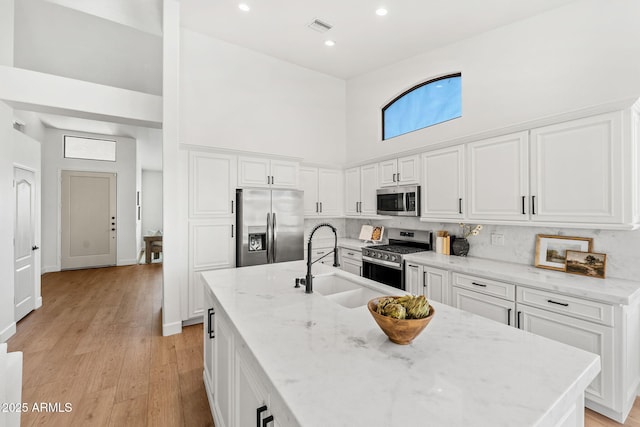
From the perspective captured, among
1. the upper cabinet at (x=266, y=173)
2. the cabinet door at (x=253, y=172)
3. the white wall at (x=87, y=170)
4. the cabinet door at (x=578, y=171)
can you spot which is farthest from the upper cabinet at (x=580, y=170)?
the white wall at (x=87, y=170)

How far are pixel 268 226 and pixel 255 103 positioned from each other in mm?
1942

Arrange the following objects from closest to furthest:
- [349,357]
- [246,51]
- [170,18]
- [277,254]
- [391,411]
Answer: [391,411] < [349,357] < [170,18] < [277,254] < [246,51]

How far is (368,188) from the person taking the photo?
14.1 ft

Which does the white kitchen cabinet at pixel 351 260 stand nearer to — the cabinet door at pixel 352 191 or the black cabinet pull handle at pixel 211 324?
the cabinet door at pixel 352 191

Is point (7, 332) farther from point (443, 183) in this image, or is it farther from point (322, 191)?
point (443, 183)

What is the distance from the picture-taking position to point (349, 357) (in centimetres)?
100

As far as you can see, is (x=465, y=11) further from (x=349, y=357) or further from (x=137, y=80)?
(x=137, y=80)

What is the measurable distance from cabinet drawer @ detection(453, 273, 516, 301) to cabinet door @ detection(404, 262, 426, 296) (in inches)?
15.5

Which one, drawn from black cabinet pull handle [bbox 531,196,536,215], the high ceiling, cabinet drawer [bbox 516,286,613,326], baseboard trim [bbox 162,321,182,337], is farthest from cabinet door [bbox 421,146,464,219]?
baseboard trim [bbox 162,321,182,337]

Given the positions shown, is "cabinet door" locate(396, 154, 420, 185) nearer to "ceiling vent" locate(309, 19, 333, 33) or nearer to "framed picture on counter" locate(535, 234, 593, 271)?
"framed picture on counter" locate(535, 234, 593, 271)

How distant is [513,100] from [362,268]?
8.72 ft

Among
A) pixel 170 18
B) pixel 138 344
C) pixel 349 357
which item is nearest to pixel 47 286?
pixel 138 344

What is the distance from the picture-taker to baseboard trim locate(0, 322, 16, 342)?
9.70 ft

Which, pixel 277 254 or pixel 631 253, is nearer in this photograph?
pixel 631 253
